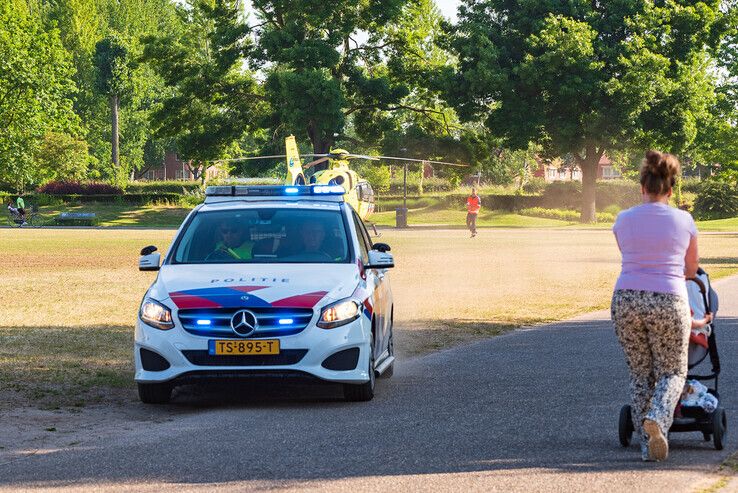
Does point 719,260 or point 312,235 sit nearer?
point 312,235

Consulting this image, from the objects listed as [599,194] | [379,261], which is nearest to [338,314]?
[379,261]

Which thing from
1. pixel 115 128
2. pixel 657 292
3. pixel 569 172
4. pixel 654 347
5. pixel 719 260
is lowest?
pixel 569 172

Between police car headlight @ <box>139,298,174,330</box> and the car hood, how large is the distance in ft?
0.26

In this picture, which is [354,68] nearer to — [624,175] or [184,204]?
[184,204]

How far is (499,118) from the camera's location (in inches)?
2896

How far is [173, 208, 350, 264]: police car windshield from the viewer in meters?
10.9

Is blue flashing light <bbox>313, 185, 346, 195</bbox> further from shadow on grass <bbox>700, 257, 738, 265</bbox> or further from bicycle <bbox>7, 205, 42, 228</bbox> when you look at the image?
bicycle <bbox>7, 205, 42, 228</bbox>

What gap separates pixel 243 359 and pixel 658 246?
3639 millimetres

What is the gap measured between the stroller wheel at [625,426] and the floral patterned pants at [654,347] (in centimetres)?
30

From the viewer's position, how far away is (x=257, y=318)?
9734 mm

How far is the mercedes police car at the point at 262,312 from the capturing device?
973 centimetres

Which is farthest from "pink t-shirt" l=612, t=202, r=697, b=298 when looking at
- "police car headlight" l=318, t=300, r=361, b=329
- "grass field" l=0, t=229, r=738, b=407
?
"grass field" l=0, t=229, r=738, b=407

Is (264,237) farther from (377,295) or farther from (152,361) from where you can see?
(152,361)

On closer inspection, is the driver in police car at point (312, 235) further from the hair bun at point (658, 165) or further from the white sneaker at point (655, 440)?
the white sneaker at point (655, 440)
